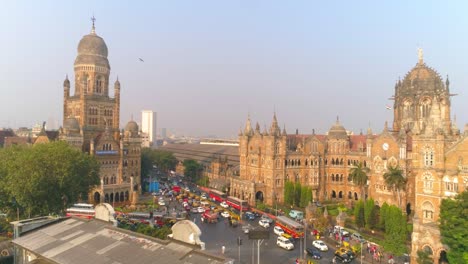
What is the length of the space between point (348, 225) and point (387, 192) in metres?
14.0

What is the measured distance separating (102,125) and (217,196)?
34995 mm

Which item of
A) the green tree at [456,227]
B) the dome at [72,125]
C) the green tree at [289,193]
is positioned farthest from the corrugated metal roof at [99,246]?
the green tree at [289,193]

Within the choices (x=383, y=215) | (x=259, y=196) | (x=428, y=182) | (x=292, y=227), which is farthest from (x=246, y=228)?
(x=428, y=182)

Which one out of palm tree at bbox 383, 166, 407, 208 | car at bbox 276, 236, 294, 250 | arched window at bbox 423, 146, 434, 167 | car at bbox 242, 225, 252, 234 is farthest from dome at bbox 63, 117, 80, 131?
arched window at bbox 423, 146, 434, 167

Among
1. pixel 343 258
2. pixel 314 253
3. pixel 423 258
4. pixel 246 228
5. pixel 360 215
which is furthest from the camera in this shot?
pixel 360 215

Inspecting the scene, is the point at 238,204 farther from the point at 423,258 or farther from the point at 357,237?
the point at 423,258

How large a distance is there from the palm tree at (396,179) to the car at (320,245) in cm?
→ 2246

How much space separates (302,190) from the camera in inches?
3300

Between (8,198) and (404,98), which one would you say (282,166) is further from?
(8,198)

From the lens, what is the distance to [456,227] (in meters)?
40.1

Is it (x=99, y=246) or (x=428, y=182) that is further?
(x=428, y=182)

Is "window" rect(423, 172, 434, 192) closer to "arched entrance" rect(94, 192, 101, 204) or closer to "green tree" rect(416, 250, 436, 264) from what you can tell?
"green tree" rect(416, 250, 436, 264)

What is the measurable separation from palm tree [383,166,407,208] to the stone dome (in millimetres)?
74117

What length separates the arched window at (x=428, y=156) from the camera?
5484 cm
